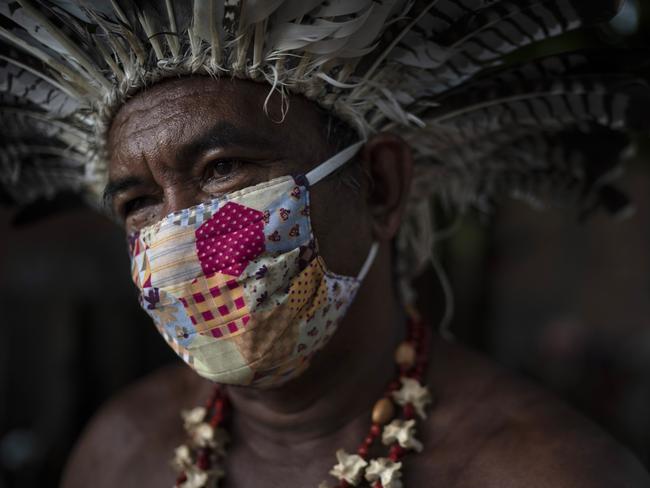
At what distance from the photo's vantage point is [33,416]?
5.25 metres

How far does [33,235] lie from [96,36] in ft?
11.7

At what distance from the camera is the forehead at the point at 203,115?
2.10 meters

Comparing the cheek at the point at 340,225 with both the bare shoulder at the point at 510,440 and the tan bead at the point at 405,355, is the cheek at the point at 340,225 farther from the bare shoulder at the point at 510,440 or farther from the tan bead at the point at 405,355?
the bare shoulder at the point at 510,440

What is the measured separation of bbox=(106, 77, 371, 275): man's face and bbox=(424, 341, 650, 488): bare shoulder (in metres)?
0.61

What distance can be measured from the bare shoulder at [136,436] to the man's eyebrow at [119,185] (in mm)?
995

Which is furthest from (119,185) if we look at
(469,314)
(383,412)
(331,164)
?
(469,314)

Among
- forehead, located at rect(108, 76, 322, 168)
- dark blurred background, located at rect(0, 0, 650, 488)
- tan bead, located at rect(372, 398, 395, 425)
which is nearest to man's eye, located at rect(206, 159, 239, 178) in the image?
forehead, located at rect(108, 76, 322, 168)

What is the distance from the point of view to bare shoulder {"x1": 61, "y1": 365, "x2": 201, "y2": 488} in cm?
273

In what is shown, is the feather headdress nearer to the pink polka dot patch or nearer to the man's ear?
the man's ear

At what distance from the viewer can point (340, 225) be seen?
222 centimetres

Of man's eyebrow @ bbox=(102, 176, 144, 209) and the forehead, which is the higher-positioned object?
the forehead

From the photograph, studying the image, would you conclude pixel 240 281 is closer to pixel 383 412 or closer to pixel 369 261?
pixel 369 261

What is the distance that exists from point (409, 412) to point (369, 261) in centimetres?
52

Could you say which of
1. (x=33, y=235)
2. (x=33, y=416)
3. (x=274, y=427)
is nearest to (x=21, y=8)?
(x=274, y=427)
